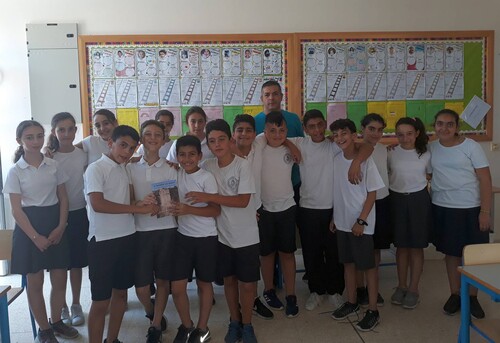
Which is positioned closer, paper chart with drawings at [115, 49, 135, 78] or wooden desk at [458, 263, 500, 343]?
wooden desk at [458, 263, 500, 343]

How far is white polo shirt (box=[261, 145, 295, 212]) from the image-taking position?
9.49 ft

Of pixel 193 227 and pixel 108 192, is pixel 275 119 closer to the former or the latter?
pixel 193 227

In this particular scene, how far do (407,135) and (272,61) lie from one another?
5.72 feet

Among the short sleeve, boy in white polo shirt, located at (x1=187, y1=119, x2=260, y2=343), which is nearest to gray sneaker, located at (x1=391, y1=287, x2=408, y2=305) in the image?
boy in white polo shirt, located at (x1=187, y1=119, x2=260, y2=343)

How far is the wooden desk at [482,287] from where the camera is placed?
74.2 inches

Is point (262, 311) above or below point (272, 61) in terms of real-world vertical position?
below

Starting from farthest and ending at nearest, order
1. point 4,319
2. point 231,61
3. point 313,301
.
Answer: point 231,61 → point 313,301 → point 4,319

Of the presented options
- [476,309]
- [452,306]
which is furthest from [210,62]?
[476,309]

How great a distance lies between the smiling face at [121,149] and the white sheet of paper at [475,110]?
3514mm

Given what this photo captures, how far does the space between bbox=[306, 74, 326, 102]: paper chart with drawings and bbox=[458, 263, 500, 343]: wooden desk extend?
8.48 ft

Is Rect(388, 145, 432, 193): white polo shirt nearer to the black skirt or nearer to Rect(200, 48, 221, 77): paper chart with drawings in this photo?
Rect(200, 48, 221, 77): paper chart with drawings

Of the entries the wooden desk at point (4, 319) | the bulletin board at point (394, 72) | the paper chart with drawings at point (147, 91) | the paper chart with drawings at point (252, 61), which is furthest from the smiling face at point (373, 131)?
the wooden desk at point (4, 319)

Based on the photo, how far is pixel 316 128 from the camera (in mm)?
2996

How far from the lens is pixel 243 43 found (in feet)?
14.1
